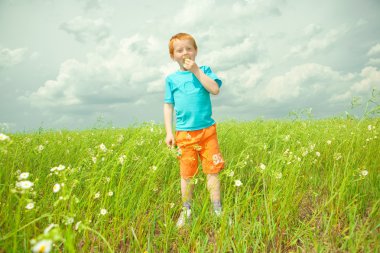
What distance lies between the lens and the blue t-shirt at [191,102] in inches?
112

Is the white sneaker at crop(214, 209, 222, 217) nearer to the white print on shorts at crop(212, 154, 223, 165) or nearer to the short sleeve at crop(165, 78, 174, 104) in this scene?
the white print on shorts at crop(212, 154, 223, 165)

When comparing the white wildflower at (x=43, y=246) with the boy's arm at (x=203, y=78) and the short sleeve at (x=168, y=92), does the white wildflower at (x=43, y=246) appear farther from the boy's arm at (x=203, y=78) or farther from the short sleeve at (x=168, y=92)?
the short sleeve at (x=168, y=92)

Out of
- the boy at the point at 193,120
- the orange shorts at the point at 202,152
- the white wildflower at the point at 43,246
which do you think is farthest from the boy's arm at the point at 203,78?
the white wildflower at the point at 43,246

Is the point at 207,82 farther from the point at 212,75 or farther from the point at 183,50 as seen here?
the point at 183,50

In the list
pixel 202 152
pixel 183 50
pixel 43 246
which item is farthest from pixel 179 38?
pixel 43 246

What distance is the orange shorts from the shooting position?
277 centimetres

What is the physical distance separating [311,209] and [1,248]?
2.41 meters

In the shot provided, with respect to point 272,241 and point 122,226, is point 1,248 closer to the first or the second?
point 122,226

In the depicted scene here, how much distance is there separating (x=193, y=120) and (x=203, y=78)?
41 centimetres

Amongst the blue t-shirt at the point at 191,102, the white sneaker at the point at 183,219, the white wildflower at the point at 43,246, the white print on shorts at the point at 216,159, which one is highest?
the blue t-shirt at the point at 191,102

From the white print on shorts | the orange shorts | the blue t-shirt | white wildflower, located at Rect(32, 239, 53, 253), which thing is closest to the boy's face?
the blue t-shirt

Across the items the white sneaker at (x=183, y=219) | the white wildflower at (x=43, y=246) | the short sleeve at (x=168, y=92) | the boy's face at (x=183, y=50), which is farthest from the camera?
the short sleeve at (x=168, y=92)

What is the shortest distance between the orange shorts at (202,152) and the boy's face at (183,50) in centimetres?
73

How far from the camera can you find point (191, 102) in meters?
2.88
